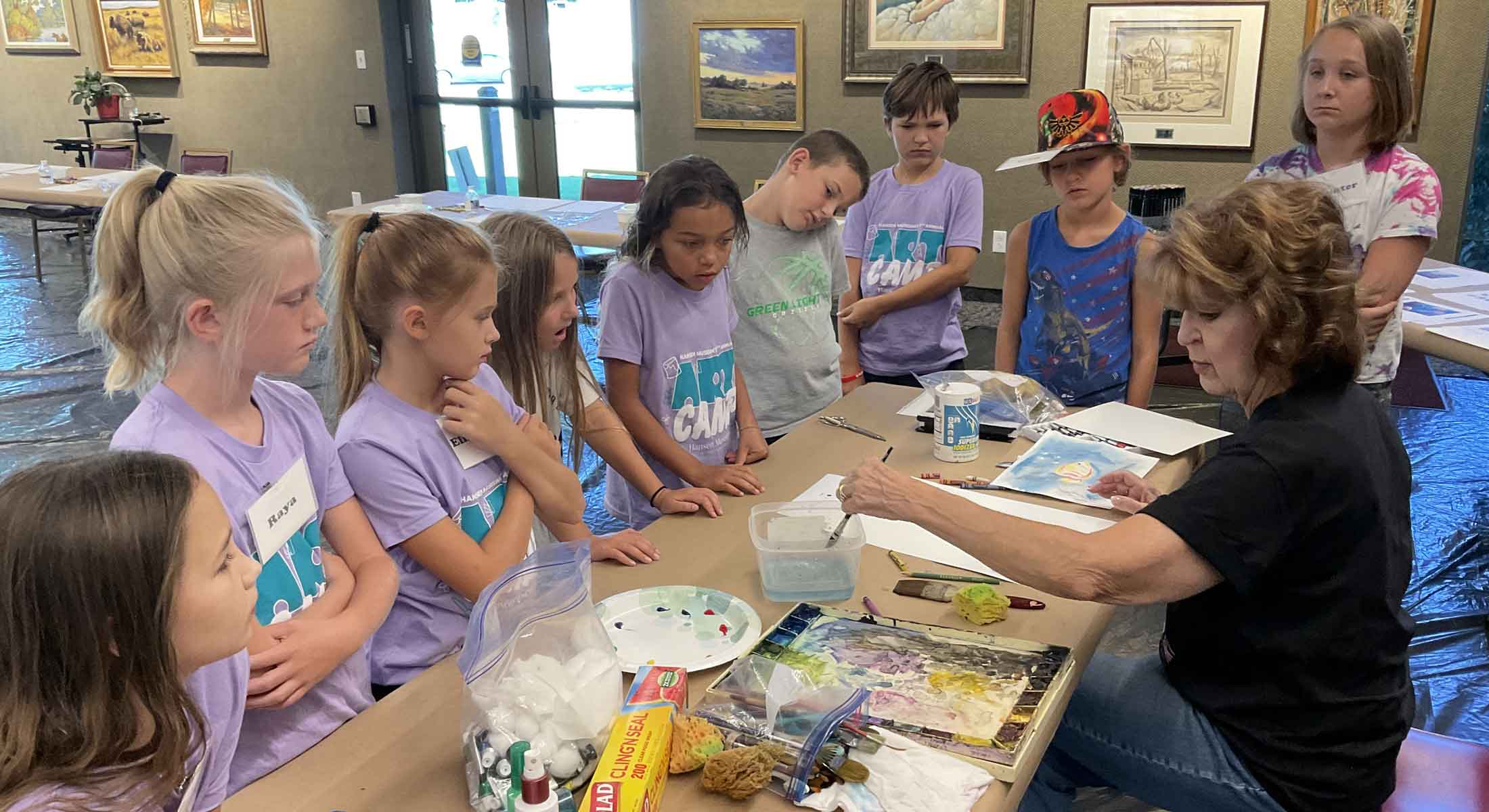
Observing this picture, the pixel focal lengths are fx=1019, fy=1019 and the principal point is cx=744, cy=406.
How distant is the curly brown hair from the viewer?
1211 millimetres

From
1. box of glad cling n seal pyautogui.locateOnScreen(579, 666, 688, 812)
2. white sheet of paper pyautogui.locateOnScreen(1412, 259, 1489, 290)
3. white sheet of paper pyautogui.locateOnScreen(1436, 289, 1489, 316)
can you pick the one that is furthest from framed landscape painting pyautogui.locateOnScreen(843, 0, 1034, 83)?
box of glad cling n seal pyautogui.locateOnScreen(579, 666, 688, 812)

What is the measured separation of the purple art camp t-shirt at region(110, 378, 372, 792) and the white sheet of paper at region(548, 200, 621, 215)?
380 cm

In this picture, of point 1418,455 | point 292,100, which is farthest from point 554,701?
point 292,100

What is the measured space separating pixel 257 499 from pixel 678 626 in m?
0.53

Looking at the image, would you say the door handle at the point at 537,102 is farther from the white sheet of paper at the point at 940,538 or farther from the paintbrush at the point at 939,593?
the paintbrush at the point at 939,593

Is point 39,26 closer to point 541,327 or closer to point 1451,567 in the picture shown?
point 541,327

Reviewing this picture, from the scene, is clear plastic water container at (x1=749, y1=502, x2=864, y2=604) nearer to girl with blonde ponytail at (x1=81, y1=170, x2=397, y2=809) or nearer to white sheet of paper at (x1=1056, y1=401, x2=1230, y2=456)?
girl with blonde ponytail at (x1=81, y1=170, x2=397, y2=809)

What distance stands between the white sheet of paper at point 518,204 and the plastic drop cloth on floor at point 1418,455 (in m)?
0.69

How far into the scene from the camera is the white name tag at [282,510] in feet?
3.95

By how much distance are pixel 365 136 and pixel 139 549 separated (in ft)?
25.5

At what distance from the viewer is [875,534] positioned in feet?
5.30

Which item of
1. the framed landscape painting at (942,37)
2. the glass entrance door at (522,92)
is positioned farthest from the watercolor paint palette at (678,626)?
the glass entrance door at (522,92)

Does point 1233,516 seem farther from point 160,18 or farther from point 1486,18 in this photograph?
point 160,18

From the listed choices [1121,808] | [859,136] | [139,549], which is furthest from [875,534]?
[859,136]
